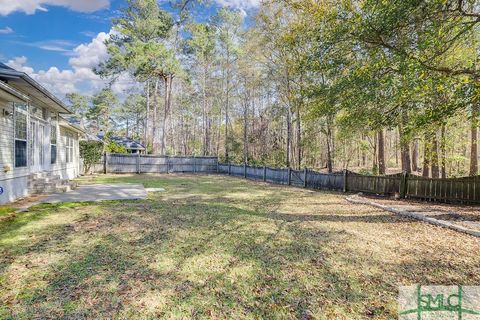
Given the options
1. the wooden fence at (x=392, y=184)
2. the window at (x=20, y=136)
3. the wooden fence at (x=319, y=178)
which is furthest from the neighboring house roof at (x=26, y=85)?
the wooden fence at (x=392, y=184)

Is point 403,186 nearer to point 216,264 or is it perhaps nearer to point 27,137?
point 216,264

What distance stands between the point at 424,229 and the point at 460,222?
1170mm

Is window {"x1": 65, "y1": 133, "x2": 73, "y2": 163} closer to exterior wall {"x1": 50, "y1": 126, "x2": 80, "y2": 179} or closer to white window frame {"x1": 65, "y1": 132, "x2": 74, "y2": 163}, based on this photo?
white window frame {"x1": 65, "y1": 132, "x2": 74, "y2": 163}

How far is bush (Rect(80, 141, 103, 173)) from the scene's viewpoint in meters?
17.6

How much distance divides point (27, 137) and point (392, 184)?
41.7 ft

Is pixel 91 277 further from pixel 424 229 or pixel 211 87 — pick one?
pixel 211 87

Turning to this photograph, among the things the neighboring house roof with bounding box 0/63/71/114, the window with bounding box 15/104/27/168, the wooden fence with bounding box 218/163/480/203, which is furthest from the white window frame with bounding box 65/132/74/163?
the wooden fence with bounding box 218/163/480/203

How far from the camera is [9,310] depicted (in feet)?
7.88

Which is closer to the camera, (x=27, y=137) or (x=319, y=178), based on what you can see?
(x=27, y=137)

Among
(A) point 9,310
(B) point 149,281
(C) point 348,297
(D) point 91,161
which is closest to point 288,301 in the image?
(C) point 348,297

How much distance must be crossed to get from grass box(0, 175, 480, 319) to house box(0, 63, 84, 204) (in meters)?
2.13

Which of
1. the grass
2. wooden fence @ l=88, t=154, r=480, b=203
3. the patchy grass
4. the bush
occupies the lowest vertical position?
the grass

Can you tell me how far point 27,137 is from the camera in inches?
321

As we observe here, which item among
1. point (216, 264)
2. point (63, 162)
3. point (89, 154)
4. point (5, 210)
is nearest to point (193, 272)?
point (216, 264)
